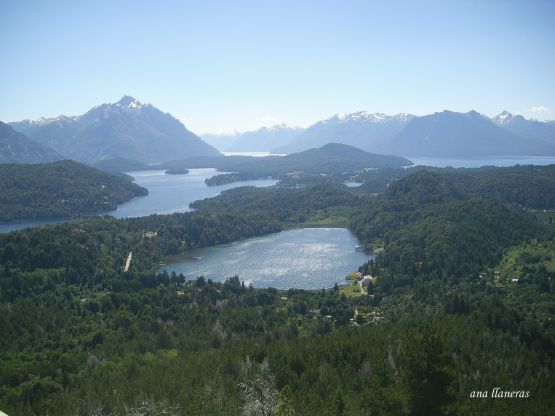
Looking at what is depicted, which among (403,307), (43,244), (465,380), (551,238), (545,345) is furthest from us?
(551,238)

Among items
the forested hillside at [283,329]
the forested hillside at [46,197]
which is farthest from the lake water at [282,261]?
the forested hillside at [46,197]

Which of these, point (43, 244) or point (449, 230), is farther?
point (449, 230)

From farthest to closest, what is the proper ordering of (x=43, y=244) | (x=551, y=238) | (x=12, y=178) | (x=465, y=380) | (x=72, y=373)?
(x=12, y=178), (x=551, y=238), (x=43, y=244), (x=72, y=373), (x=465, y=380)

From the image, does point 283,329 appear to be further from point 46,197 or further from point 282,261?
point 46,197

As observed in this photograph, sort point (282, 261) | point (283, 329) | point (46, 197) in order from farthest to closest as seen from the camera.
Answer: point (46, 197) → point (282, 261) → point (283, 329)

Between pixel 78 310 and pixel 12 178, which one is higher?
pixel 12 178

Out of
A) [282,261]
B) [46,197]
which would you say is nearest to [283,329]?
[282,261]

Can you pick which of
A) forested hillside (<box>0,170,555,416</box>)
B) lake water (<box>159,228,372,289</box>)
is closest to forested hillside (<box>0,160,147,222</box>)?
Answer: forested hillside (<box>0,170,555,416</box>)

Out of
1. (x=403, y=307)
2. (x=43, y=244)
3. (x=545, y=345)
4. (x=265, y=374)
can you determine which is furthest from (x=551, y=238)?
(x=43, y=244)

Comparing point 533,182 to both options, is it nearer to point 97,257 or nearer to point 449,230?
point 449,230
